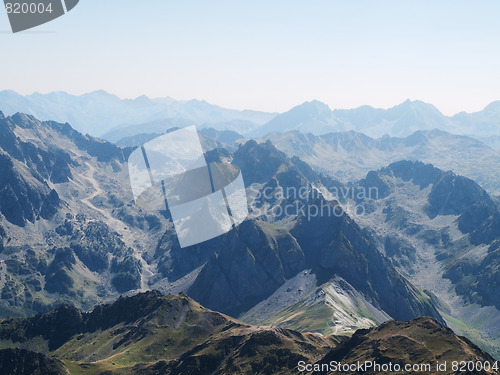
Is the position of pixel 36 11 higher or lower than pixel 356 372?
higher

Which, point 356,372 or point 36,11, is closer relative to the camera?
point 36,11

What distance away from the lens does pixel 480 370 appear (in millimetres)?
172875

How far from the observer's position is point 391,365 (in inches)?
7751

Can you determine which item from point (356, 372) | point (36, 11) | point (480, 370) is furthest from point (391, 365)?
point (36, 11)

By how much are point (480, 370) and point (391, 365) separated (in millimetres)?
34388

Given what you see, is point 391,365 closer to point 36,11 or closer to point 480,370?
point 480,370

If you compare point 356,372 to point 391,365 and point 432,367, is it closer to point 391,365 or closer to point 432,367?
point 391,365

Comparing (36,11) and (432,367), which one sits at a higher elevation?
(36,11)

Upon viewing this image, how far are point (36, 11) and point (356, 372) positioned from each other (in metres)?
175

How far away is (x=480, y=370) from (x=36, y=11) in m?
192

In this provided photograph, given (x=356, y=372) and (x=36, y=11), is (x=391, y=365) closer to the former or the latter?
(x=356, y=372)

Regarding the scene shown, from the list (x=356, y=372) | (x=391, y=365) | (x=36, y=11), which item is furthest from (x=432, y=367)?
(x=36, y=11)

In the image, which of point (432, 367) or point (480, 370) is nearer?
point (480, 370)

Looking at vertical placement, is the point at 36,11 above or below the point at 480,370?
above
